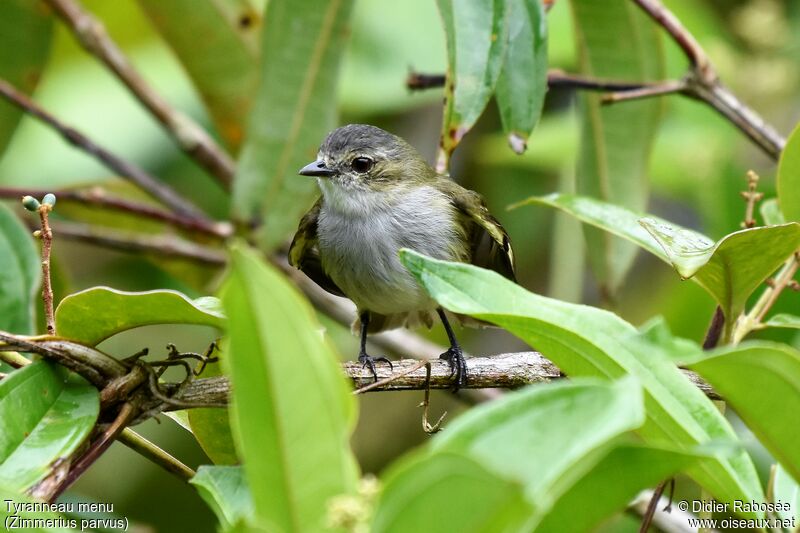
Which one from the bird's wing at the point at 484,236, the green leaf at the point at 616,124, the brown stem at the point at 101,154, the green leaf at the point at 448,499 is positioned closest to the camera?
the green leaf at the point at 448,499

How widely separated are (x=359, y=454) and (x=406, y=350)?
164 cm

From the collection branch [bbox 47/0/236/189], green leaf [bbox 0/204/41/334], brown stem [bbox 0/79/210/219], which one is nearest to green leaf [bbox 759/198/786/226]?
green leaf [bbox 0/204/41/334]

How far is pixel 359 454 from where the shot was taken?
18.2ft

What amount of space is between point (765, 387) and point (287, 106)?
2400 mm

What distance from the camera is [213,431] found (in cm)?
212

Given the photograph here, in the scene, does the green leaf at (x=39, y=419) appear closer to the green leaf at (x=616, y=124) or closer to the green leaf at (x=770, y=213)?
the green leaf at (x=770, y=213)

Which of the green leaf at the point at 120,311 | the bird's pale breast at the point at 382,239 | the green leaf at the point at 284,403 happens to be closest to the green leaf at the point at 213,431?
the green leaf at the point at 120,311

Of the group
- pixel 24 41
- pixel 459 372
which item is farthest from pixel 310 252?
pixel 459 372

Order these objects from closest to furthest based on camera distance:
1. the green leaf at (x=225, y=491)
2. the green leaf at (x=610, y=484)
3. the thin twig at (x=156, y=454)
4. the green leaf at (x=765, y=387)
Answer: the green leaf at (x=610, y=484)
the green leaf at (x=765, y=387)
the green leaf at (x=225, y=491)
the thin twig at (x=156, y=454)

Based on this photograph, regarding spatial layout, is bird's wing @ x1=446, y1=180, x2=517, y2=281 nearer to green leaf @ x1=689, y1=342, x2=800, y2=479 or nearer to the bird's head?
the bird's head

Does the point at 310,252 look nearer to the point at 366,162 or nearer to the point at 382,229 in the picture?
the point at 382,229

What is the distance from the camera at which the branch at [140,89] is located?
3.93 m

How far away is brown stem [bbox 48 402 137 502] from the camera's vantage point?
1.70 metres

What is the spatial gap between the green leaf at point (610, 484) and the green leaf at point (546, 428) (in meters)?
0.16
